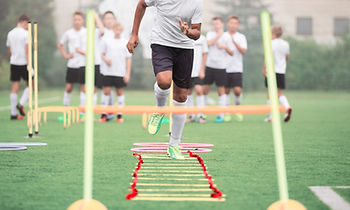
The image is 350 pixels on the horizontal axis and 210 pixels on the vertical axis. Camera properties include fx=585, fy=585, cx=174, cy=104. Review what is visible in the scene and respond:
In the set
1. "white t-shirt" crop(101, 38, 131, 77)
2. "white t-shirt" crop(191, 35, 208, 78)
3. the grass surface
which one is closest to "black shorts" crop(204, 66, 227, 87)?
"white t-shirt" crop(191, 35, 208, 78)

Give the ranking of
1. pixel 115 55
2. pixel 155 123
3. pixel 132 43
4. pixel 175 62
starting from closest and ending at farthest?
pixel 132 43 → pixel 175 62 → pixel 155 123 → pixel 115 55

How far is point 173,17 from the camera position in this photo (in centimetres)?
636

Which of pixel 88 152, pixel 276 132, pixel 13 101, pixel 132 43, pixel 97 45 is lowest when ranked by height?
pixel 13 101

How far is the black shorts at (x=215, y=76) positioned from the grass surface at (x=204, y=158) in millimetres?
2645

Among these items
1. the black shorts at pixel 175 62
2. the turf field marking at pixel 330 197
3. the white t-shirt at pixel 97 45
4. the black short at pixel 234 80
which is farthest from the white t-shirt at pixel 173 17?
the black short at pixel 234 80

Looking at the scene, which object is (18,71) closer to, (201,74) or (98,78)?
(98,78)

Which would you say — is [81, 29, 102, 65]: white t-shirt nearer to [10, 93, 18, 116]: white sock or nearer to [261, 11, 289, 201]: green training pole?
[10, 93, 18, 116]: white sock

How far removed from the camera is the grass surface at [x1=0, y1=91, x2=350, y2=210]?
4.29 m

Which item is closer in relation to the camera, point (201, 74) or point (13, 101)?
point (201, 74)

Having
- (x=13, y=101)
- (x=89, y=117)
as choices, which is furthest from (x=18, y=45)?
(x=89, y=117)

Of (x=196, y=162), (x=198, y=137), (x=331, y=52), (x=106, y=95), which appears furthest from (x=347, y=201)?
(x=331, y=52)

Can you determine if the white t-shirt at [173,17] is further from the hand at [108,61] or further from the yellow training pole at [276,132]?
the hand at [108,61]

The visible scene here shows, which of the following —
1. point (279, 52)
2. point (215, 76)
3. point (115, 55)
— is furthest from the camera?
point (215, 76)

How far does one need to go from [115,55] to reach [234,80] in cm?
283
